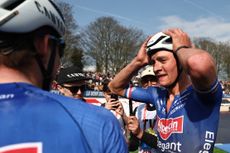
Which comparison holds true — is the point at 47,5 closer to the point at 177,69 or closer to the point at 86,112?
the point at 86,112

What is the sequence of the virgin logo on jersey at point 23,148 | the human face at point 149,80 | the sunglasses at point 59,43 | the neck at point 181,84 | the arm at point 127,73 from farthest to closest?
1. the human face at point 149,80
2. the arm at point 127,73
3. the neck at point 181,84
4. the sunglasses at point 59,43
5. the virgin logo on jersey at point 23,148

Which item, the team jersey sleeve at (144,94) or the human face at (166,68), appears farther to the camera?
the team jersey sleeve at (144,94)

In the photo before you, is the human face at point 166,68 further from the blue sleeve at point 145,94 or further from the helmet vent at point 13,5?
the helmet vent at point 13,5

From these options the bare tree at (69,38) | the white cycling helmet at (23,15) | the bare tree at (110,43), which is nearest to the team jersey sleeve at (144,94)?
the white cycling helmet at (23,15)

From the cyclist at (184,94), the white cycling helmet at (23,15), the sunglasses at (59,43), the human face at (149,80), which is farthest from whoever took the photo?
the human face at (149,80)

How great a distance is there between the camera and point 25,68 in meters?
1.47

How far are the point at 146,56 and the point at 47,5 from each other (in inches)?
86.9

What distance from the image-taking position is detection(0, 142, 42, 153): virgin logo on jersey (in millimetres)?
1343

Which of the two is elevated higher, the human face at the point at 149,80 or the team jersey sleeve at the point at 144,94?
the human face at the point at 149,80

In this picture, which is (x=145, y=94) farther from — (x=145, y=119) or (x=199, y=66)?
(x=145, y=119)

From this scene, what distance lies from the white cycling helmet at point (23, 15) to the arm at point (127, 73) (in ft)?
7.24

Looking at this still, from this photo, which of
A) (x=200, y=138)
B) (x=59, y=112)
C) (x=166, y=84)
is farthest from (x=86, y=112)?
(x=166, y=84)

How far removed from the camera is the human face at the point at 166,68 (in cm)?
314

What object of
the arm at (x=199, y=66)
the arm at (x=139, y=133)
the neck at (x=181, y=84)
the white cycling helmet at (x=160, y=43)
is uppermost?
the white cycling helmet at (x=160, y=43)
